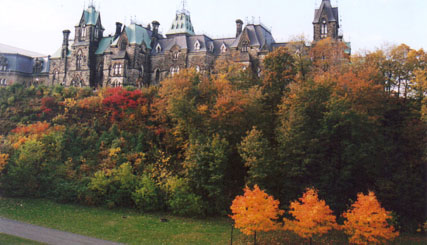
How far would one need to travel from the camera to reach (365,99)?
99.4 feet

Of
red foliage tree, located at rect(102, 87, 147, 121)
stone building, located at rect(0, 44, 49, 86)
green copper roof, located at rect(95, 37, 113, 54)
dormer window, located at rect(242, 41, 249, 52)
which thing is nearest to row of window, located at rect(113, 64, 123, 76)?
green copper roof, located at rect(95, 37, 113, 54)

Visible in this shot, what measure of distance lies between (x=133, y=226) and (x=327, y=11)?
35703 millimetres

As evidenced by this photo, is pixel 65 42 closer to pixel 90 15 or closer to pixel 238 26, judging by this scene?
pixel 90 15

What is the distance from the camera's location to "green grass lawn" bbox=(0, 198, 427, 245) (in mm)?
24922

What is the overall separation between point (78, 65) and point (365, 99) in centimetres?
4359

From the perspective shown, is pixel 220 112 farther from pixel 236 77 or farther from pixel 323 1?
pixel 323 1

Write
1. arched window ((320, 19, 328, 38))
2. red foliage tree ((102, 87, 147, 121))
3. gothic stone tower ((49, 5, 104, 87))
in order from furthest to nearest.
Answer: gothic stone tower ((49, 5, 104, 87)) < arched window ((320, 19, 328, 38)) < red foliage tree ((102, 87, 147, 121))

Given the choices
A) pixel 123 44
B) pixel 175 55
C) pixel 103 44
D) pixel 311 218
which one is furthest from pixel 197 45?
pixel 311 218

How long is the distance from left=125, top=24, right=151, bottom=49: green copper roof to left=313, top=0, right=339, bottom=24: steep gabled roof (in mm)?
23627

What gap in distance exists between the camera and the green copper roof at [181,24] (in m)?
58.9

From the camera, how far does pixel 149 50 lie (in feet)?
185

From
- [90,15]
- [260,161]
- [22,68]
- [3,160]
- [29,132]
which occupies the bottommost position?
[3,160]

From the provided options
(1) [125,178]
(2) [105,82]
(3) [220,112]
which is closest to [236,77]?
(3) [220,112]

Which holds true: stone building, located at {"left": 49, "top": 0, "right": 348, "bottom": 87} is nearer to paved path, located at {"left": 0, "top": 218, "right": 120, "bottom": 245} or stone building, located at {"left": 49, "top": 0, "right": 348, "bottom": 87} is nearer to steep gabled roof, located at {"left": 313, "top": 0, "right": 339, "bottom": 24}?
steep gabled roof, located at {"left": 313, "top": 0, "right": 339, "bottom": 24}
